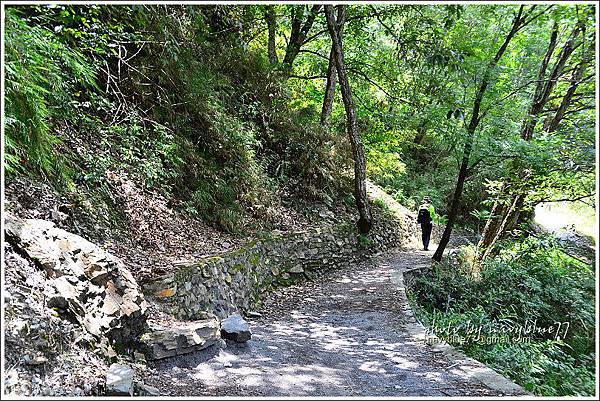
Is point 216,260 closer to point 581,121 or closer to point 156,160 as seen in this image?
point 156,160

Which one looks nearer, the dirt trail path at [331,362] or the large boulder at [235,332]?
the dirt trail path at [331,362]

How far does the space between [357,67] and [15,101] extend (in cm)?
952

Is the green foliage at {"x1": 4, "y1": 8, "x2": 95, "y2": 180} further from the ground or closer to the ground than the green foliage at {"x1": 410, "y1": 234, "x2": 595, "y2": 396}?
further from the ground

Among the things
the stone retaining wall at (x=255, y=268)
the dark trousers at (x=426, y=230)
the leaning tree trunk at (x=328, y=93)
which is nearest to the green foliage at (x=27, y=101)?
the stone retaining wall at (x=255, y=268)

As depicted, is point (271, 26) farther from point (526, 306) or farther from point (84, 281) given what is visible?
point (84, 281)

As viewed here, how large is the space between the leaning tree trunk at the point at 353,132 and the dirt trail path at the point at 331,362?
12.1 ft

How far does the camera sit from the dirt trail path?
144 inches

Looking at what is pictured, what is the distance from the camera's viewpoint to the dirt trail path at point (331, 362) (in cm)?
366

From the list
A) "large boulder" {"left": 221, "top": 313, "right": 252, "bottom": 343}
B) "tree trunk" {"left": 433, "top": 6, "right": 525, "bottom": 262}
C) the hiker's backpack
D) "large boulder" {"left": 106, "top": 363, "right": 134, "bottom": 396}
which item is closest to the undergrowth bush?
"large boulder" {"left": 106, "top": 363, "right": 134, "bottom": 396}

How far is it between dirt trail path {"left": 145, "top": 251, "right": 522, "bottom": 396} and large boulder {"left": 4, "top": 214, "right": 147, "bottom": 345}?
54cm

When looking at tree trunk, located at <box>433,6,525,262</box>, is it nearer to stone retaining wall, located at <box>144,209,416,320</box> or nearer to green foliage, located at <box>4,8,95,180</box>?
stone retaining wall, located at <box>144,209,416,320</box>

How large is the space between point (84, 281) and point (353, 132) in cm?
765

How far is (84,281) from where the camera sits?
3551 mm

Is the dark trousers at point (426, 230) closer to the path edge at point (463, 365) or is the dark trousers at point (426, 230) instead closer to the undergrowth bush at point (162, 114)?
the undergrowth bush at point (162, 114)
